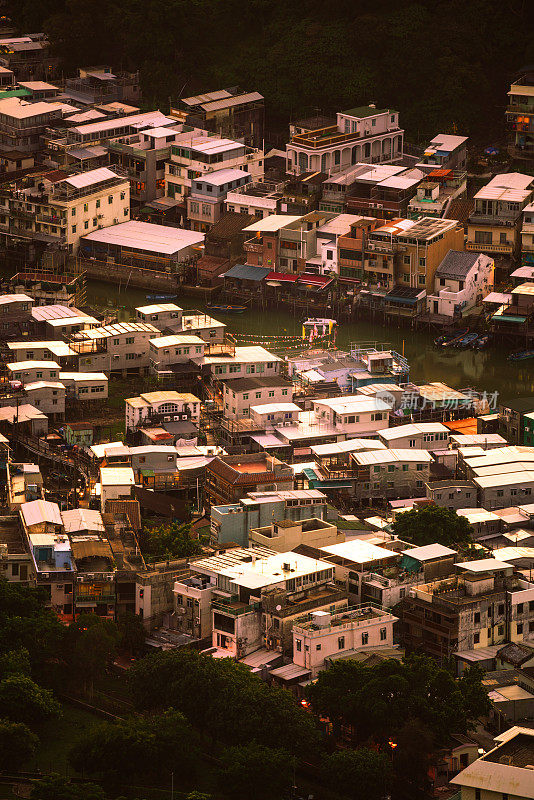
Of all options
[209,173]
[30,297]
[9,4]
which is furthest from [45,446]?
[9,4]

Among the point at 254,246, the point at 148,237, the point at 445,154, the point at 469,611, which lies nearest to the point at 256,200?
the point at 254,246

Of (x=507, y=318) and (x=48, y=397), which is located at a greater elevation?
(x=507, y=318)

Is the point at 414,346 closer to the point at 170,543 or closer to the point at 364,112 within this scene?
the point at 364,112

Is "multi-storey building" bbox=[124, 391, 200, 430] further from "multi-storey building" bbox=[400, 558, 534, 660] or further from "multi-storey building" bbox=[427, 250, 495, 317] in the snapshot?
"multi-storey building" bbox=[400, 558, 534, 660]

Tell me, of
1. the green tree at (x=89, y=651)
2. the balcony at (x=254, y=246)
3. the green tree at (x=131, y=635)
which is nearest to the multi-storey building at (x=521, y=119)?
the balcony at (x=254, y=246)

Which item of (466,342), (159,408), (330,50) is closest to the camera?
(159,408)

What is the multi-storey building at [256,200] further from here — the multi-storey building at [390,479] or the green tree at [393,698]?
the green tree at [393,698]
